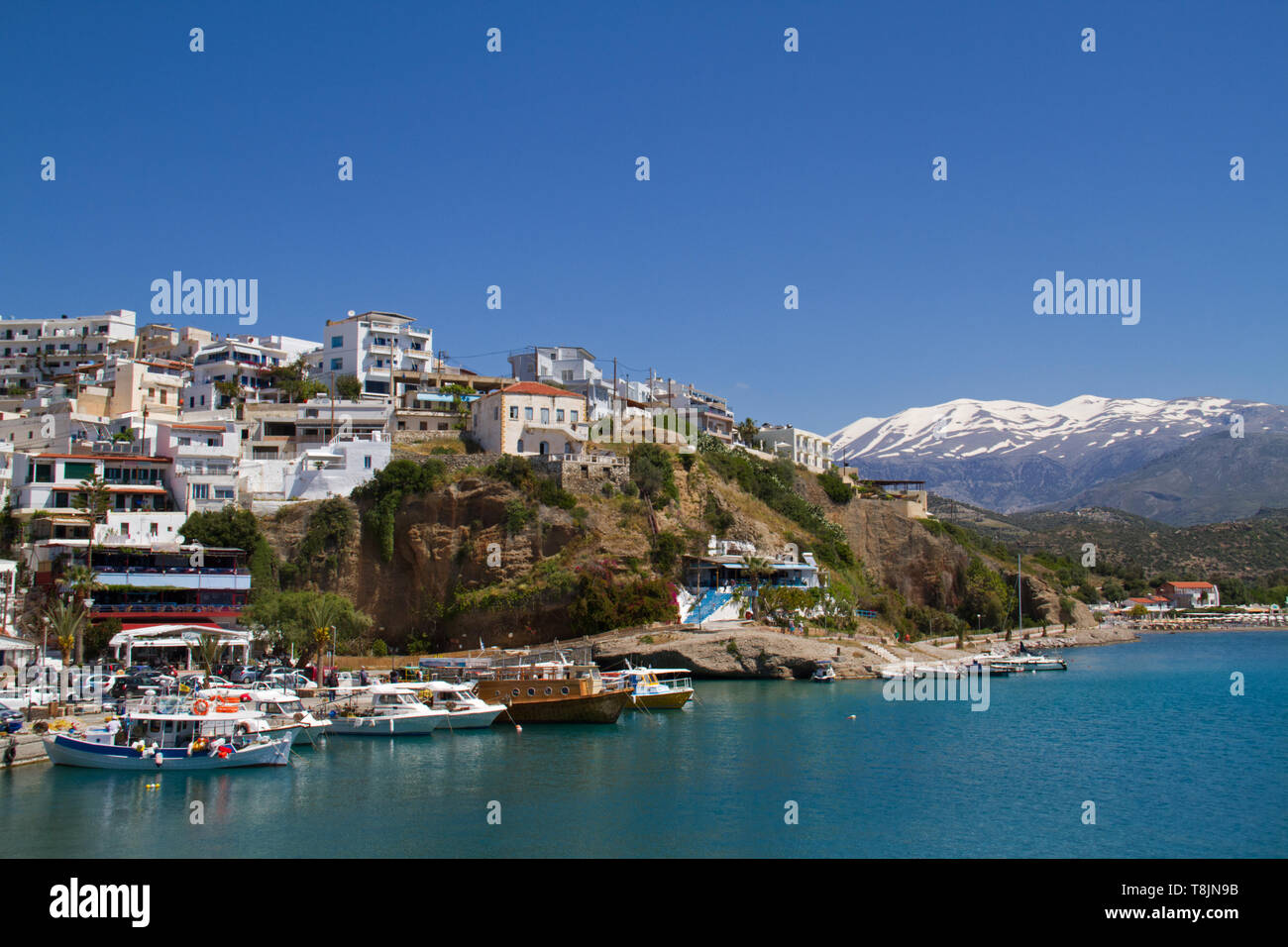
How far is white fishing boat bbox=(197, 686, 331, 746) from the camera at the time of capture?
35219 millimetres

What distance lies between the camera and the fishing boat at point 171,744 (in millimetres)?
30609

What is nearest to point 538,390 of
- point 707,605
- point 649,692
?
point 707,605

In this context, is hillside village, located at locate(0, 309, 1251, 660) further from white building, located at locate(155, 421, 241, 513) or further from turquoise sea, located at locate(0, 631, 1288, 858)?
turquoise sea, located at locate(0, 631, 1288, 858)

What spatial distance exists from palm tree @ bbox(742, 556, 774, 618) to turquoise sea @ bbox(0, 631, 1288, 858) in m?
16.9

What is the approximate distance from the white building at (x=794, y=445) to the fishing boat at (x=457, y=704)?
5355 centimetres

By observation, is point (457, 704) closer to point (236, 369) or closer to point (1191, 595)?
point (236, 369)

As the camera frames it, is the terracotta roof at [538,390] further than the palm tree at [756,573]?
Yes

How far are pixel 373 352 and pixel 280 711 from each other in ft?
143

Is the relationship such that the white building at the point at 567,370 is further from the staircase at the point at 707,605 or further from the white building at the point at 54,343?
the white building at the point at 54,343

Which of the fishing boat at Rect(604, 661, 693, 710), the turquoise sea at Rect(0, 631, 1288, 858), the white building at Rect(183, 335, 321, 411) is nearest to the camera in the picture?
the turquoise sea at Rect(0, 631, 1288, 858)

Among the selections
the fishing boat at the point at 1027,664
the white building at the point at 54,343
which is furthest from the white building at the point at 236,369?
the fishing boat at the point at 1027,664

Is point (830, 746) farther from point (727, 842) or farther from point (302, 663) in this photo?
point (302, 663)

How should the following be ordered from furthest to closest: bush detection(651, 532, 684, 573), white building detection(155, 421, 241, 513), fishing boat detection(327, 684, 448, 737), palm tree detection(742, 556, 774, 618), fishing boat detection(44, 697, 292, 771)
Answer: palm tree detection(742, 556, 774, 618), bush detection(651, 532, 684, 573), white building detection(155, 421, 241, 513), fishing boat detection(327, 684, 448, 737), fishing boat detection(44, 697, 292, 771)

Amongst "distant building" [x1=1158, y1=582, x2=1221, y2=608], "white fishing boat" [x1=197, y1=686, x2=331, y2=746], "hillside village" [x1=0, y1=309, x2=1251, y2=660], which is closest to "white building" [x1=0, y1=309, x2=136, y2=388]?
"hillside village" [x1=0, y1=309, x2=1251, y2=660]
